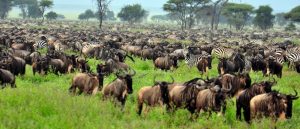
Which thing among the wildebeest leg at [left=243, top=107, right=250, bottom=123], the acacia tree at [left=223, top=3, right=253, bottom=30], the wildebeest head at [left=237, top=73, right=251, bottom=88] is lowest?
the wildebeest leg at [left=243, top=107, right=250, bottom=123]

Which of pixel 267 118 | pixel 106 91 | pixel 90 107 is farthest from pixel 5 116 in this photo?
pixel 267 118

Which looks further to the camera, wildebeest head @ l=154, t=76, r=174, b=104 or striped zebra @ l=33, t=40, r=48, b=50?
striped zebra @ l=33, t=40, r=48, b=50

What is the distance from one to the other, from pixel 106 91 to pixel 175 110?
221 cm

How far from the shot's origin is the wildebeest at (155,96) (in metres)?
11.8

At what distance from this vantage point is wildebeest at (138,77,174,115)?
463 inches

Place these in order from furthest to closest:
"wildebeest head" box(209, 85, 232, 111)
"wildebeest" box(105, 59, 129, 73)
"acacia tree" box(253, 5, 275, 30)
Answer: "acacia tree" box(253, 5, 275, 30), "wildebeest" box(105, 59, 129, 73), "wildebeest head" box(209, 85, 232, 111)

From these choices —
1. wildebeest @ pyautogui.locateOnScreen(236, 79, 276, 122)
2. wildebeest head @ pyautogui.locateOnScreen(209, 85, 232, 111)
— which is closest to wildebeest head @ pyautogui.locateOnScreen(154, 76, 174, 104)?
wildebeest head @ pyautogui.locateOnScreen(209, 85, 232, 111)

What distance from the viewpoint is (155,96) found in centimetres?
1184

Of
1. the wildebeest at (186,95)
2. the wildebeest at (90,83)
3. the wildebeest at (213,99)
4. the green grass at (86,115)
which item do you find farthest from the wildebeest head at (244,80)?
the wildebeest at (90,83)

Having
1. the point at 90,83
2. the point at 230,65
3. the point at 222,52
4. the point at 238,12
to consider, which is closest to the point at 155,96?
the point at 90,83

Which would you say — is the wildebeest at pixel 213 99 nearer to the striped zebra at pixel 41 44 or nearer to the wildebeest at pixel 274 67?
the wildebeest at pixel 274 67

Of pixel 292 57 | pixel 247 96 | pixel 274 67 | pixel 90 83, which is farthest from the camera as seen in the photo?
pixel 292 57

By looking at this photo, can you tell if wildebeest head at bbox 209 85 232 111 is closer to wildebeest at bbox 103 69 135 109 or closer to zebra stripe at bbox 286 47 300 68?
wildebeest at bbox 103 69 135 109

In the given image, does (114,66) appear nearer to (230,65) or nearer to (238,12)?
(230,65)
